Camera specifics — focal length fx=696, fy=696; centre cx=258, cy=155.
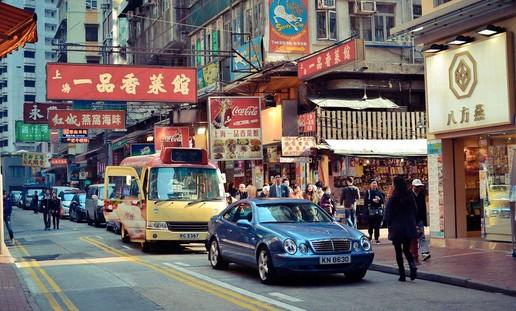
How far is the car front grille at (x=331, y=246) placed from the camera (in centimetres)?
1123

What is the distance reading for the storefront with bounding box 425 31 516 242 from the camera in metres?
15.6

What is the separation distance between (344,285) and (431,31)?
8.59 metres

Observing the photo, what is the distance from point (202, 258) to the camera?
16.4m

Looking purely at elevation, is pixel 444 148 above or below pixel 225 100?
below

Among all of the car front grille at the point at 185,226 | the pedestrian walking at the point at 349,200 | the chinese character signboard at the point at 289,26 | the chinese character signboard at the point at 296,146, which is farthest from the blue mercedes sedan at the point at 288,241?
the chinese character signboard at the point at 289,26

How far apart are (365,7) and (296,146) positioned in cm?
683

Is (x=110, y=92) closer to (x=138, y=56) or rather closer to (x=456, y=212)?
(x=456, y=212)

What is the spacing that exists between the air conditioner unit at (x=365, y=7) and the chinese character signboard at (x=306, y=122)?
15.1 ft

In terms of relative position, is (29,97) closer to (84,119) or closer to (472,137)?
(84,119)

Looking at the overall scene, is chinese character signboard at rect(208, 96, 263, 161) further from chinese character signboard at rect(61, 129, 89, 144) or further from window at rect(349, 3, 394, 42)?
chinese character signboard at rect(61, 129, 89, 144)

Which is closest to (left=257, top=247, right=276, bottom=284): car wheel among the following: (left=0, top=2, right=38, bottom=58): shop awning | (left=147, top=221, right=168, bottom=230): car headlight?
(left=0, top=2, right=38, bottom=58): shop awning

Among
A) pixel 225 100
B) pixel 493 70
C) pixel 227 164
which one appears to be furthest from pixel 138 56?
pixel 493 70

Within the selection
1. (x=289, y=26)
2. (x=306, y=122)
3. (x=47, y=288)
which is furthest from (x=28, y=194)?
(x=47, y=288)

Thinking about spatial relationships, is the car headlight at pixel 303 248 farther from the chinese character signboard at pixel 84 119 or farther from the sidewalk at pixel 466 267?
the chinese character signboard at pixel 84 119
